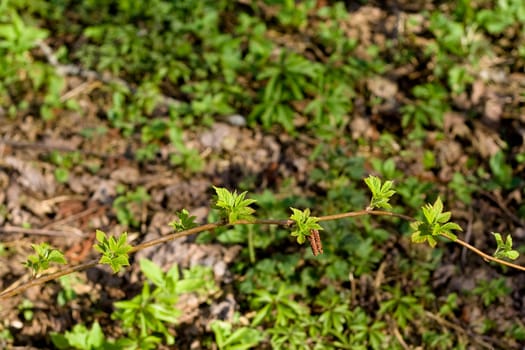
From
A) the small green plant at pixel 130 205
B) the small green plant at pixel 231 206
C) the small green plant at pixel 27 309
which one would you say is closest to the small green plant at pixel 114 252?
the small green plant at pixel 231 206

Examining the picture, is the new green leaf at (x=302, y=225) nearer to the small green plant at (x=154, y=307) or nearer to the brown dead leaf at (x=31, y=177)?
the small green plant at (x=154, y=307)

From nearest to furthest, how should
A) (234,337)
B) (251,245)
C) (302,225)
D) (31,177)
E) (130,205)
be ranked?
(302,225)
(234,337)
(251,245)
(130,205)
(31,177)

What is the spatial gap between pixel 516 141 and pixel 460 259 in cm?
112

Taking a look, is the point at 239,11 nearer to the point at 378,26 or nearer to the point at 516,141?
the point at 378,26

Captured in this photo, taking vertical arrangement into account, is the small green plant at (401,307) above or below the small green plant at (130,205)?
below

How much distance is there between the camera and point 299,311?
3.01 m

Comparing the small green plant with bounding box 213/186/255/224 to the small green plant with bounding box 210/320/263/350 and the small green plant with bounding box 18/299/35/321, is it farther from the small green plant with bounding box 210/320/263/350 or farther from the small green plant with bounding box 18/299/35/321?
the small green plant with bounding box 18/299/35/321

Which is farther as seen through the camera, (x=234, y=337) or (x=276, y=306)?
(x=276, y=306)

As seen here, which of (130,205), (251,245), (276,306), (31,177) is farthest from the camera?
(31,177)

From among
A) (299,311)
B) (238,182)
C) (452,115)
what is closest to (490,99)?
(452,115)

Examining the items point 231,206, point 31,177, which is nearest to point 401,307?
point 231,206

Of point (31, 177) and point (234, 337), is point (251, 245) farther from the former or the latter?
point (31, 177)

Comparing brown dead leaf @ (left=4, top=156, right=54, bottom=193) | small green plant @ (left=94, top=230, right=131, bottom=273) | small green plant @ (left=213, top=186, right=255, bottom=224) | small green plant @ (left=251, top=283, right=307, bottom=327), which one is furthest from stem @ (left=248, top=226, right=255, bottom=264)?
brown dead leaf @ (left=4, top=156, right=54, bottom=193)

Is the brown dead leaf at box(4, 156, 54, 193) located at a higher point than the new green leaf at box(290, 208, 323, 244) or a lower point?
lower
